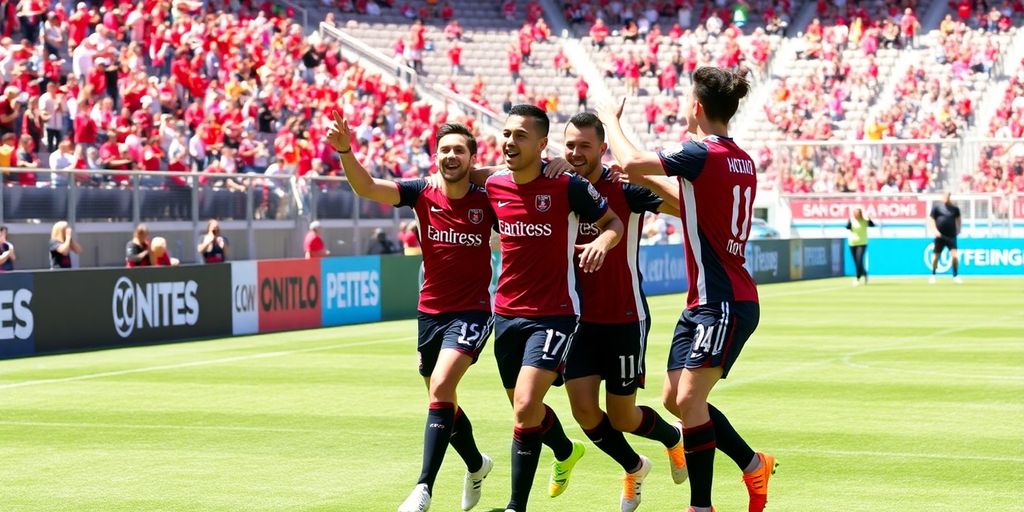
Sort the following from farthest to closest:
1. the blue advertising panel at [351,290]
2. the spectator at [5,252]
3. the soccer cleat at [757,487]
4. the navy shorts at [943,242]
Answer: the navy shorts at [943,242], the blue advertising panel at [351,290], the spectator at [5,252], the soccer cleat at [757,487]

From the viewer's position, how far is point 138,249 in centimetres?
2156

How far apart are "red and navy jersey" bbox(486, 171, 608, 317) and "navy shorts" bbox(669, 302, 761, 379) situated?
2.34ft

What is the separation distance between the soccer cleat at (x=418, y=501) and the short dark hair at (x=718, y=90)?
2443 mm

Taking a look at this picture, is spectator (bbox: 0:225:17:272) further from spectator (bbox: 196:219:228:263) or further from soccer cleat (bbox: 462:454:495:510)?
soccer cleat (bbox: 462:454:495:510)

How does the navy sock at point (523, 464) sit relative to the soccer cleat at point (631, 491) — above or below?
above

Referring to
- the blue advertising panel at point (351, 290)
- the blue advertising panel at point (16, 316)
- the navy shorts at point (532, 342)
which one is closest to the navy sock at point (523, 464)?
the navy shorts at point (532, 342)

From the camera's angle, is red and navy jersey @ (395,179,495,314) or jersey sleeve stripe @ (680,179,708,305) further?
red and navy jersey @ (395,179,495,314)

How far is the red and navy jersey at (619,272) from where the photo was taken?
8.55 metres

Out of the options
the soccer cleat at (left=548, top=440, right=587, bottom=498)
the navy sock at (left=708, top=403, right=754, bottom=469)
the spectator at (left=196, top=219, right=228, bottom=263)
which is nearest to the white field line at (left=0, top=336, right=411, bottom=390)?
the spectator at (left=196, top=219, right=228, bottom=263)

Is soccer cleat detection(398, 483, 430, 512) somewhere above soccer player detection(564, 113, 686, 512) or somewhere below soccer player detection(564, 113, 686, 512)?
below

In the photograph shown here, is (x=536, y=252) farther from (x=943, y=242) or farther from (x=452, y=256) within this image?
(x=943, y=242)

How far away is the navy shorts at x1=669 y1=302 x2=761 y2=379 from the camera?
25.3ft

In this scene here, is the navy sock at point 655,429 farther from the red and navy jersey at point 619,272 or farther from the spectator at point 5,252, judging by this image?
the spectator at point 5,252

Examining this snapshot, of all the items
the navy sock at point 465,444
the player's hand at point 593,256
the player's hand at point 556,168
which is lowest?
the navy sock at point 465,444
